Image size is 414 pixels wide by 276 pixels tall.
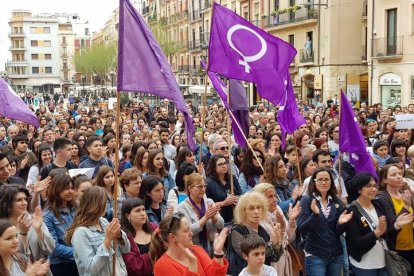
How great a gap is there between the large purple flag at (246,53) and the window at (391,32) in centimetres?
2261

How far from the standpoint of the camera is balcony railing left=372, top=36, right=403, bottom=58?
2801 cm

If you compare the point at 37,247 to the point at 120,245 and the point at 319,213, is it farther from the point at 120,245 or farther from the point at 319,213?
the point at 319,213

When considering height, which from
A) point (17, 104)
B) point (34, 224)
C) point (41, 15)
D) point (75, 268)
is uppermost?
point (41, 15)

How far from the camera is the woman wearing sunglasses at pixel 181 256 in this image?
415 cm

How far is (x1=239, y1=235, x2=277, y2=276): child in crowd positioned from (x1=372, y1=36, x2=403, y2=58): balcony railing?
25498 millimetres

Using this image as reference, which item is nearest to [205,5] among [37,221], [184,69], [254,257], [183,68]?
[184,69]

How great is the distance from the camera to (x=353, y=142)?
7.40 meters

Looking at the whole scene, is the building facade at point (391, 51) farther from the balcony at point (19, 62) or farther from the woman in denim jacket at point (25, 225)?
the balcony at point (19, 62)

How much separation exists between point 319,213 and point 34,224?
2.63m

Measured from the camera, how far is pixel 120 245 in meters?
4.63

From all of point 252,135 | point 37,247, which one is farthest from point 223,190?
point 252,135

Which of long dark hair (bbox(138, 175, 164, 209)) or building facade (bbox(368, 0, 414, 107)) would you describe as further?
building facade (bbox(368, 0, 414, 107))

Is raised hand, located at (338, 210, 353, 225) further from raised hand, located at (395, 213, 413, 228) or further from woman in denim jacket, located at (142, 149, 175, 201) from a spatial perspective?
woman in denim jacket, located at (142, 149, 175, 201)

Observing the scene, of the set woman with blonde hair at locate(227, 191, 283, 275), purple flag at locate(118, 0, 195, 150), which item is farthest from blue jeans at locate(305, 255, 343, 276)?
purple flag at locate(118, 0, 195, 150)
